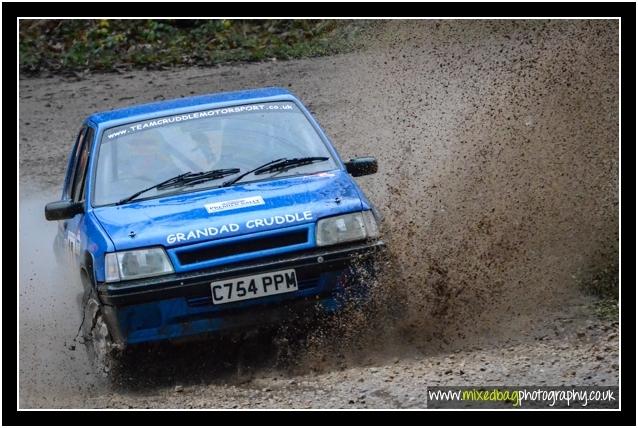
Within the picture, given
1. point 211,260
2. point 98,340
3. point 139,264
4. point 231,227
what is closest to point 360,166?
point 231,227

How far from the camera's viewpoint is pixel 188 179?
24.3 ft

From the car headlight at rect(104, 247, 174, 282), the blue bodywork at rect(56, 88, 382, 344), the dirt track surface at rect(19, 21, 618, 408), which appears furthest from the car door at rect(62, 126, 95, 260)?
the car headlight at rect(104, 247, 174, 282)

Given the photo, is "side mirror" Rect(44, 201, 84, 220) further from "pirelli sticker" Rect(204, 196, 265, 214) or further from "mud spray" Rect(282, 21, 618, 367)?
"mud spray" Rect(282, 21, 618, 367)

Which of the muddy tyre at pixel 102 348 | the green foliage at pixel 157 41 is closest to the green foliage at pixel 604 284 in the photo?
the muddy tyre at pixel 102 348

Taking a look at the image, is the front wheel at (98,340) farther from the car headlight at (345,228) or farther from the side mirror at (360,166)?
the side mirror at (360,166)

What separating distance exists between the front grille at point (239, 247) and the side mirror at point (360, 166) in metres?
1.26

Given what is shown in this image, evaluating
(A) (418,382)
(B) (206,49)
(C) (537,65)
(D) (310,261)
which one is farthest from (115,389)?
(B) (206,49)

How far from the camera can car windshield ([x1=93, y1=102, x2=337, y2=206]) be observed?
7.49 metres

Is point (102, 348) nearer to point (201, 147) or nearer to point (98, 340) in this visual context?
point (98, 340)

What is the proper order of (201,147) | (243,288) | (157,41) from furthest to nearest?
(157,41)
(201,147)
(243,288)

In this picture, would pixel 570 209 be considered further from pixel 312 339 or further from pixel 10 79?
pixel 10 79

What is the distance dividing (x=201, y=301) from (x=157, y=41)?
1335cm

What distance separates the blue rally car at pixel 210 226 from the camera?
6.57 meters

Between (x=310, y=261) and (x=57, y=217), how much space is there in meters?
1.94
